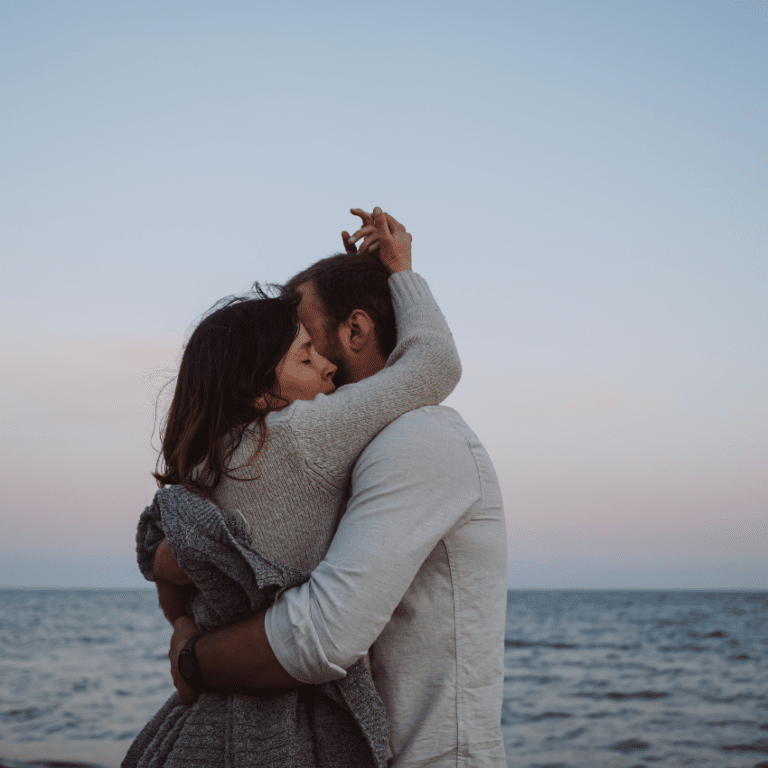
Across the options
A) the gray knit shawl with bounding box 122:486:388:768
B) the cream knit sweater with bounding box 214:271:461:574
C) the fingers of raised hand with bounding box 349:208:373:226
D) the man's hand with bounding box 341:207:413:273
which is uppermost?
the fingers of raised hand with bounding box 349:208:373:226

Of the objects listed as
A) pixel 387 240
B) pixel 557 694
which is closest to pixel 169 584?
pixel 387 240

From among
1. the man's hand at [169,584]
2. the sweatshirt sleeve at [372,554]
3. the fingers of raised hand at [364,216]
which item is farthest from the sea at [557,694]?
the sweatshirt sleeve at [372,554]

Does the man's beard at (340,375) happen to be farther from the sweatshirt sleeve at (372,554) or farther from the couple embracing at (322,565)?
the sweatshirt sleeve at (372,554)

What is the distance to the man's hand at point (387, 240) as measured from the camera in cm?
223

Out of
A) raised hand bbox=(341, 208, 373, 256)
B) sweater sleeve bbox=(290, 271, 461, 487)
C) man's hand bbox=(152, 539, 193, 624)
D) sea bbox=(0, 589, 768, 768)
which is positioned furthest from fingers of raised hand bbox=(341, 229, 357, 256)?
sea bbox=(0, 589, 768, 768)

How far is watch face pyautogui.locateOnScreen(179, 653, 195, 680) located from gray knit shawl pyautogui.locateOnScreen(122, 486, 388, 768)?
60 millimetres

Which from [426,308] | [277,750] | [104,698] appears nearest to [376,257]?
[426,308]

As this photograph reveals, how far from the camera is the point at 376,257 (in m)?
2.28

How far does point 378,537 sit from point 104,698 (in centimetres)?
Answer: 1273

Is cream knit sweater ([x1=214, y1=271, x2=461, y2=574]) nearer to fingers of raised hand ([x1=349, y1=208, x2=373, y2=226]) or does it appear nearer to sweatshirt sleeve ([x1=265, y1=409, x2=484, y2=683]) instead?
sweatshirt sleeve ([x1=265, y1=409, x2=484, y2=683])

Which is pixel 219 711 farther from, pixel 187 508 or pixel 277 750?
pixel 187 508

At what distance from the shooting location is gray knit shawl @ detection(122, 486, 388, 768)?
1.48 m

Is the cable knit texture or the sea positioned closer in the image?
the cable knit texture

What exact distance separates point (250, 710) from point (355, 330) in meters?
1.06
